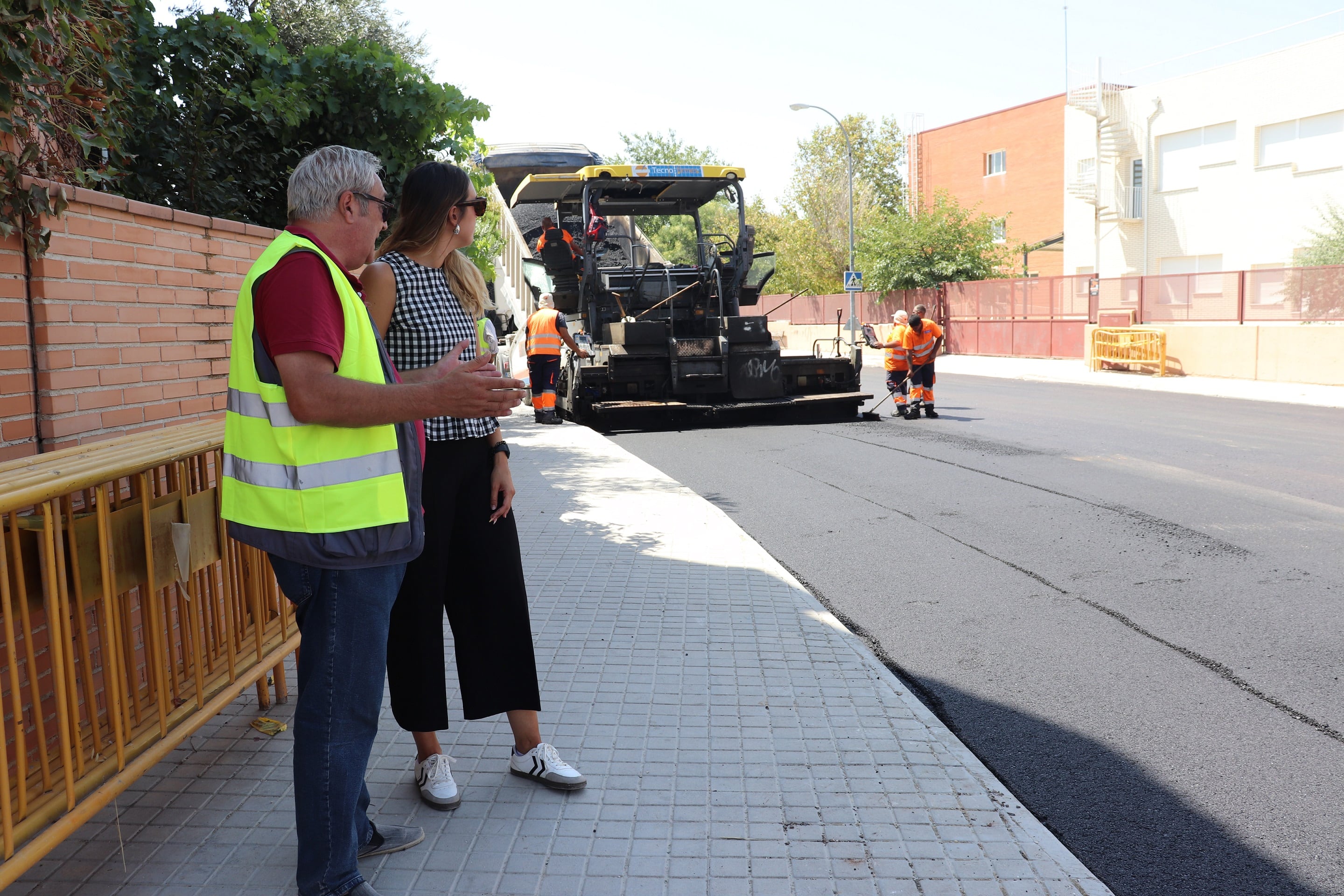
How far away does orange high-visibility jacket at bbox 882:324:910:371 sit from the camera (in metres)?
15.1

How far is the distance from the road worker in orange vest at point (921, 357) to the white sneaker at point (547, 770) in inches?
474

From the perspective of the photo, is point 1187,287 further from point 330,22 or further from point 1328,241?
point 330,22

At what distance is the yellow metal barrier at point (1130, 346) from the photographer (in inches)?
944

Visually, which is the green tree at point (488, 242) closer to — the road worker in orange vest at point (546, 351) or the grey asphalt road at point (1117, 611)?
the road worker in orange vest at point (546, 351)

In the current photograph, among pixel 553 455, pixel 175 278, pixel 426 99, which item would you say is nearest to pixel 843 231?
pixel 553 455

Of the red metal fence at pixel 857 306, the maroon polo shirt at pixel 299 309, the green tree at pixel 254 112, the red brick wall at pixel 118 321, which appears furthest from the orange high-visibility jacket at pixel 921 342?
the red metal fence at pixel 857 306

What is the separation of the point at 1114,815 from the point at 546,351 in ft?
37.5

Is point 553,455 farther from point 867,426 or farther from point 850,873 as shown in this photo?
point 850,873

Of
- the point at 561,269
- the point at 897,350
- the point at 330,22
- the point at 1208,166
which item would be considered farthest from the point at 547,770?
the point at 1208,166

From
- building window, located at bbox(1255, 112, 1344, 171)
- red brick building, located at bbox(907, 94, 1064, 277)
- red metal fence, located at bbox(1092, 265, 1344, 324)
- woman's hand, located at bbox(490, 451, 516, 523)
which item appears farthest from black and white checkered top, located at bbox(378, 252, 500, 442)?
red brick building, located at bbox(907, 94, 1064, 277)

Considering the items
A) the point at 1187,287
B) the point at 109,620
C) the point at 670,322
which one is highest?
the point at 1187,287

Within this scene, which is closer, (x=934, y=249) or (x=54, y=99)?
(x=54, y=99)

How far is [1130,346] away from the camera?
80.9 ft

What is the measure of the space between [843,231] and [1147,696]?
47.7 meters
